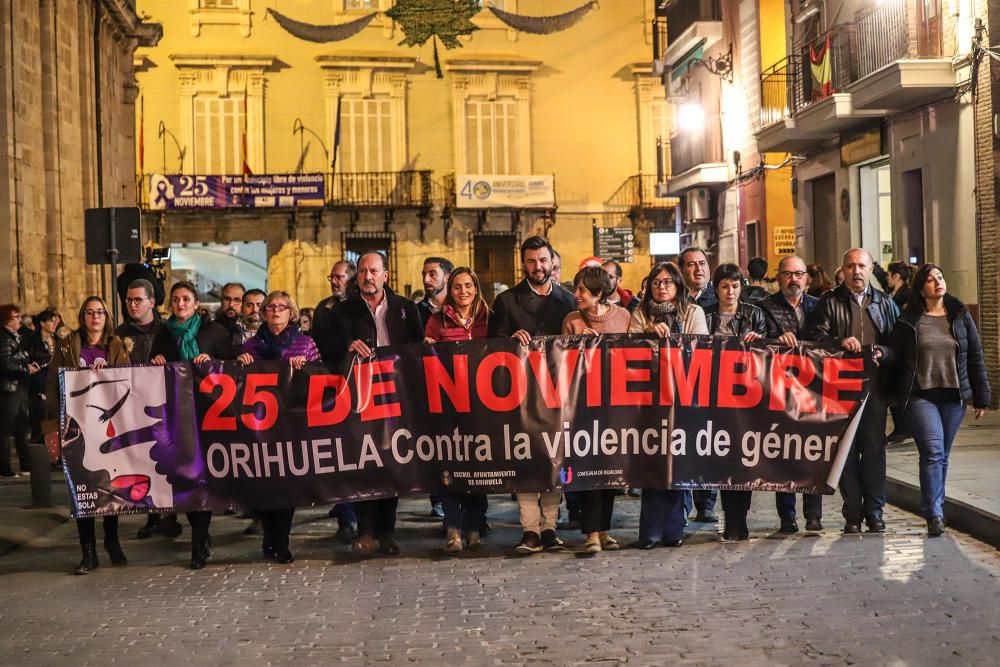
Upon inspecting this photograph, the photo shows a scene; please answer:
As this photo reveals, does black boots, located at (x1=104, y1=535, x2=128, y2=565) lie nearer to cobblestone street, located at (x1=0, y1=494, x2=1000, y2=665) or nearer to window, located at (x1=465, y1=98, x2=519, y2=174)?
cobblestone street, located at (x1=0, y1=494, x2=1000, y2=665)

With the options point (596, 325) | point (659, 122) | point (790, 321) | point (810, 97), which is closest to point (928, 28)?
point (810, 97)

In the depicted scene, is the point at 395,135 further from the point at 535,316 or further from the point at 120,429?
the point at 120,429

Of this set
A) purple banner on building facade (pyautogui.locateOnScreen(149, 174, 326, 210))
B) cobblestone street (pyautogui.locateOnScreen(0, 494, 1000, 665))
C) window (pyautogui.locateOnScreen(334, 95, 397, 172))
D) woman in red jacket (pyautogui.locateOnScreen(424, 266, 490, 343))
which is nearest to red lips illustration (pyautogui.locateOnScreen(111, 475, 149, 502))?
cobblestone street (pyautogui.locateOnScreen(0, 494, 1000, 665))

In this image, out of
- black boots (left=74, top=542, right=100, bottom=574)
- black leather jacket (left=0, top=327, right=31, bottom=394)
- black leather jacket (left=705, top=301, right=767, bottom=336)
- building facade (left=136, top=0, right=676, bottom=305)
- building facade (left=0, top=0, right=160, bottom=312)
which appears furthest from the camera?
building facade (left=136, top=0, right=676, bottom=305)

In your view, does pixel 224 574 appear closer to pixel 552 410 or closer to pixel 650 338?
pixel 552 410

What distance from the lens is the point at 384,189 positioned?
38312 mm

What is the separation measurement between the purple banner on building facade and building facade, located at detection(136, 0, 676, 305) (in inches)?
3.3

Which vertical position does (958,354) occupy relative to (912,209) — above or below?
below

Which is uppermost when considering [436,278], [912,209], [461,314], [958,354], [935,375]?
A: [912,209]

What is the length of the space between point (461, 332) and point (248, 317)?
3447 millimetres

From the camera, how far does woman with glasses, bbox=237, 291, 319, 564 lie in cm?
859

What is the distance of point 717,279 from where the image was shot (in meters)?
9.27

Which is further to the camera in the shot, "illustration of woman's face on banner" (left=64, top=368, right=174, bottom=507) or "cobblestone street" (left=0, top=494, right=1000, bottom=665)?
"illustration of woman's face on banner" (left=64, top=368, right=174, bottom=507)

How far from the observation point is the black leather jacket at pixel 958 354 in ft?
28.6
